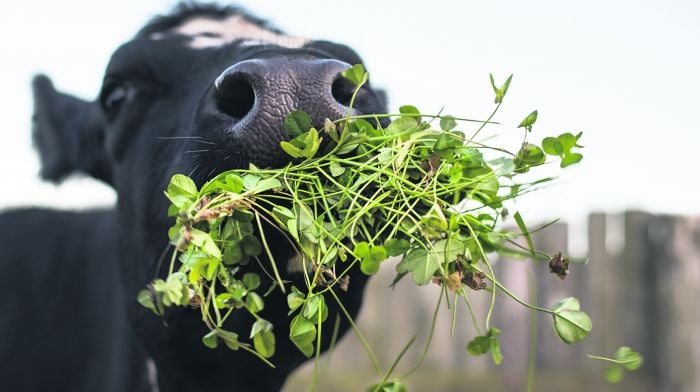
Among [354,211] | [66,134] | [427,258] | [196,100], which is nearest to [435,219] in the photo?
[427,258]

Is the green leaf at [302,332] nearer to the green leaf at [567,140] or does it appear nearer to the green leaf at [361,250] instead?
the green leaf at [361,250]

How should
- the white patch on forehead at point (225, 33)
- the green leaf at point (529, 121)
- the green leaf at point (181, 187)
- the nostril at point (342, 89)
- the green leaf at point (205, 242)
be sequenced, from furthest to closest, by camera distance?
the white patch on forehead at point (225, 33) < the nostril at point (342, 89) < the green leaf at point (529, 121) < the green leaf at point (181, 187) < the green leaf at point (205, 242)

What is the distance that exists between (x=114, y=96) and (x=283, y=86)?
1317mm

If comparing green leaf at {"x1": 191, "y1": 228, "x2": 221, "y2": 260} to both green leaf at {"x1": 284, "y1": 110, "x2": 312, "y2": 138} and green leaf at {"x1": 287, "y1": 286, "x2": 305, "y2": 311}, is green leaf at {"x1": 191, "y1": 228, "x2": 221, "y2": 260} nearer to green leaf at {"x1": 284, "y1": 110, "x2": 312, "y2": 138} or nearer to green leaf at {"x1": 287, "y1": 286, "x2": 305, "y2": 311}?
green leaf at {"x1": 287, "y1": 286, "x2": 305, "y2": 311}

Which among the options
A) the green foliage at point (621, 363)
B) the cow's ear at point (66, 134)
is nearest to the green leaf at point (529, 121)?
the green foliage at point (621, 363)

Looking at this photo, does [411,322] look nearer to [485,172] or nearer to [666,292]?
[666,292]

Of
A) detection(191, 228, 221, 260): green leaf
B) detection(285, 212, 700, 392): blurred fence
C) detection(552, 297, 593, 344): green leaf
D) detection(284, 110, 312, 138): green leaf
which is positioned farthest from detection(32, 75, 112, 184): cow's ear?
detection(285, 212, 700, 392): blurred fence

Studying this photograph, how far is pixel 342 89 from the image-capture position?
6.62ft

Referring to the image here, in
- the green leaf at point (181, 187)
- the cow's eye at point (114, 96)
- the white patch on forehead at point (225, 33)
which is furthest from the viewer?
the cow's eye at point (114, 96)

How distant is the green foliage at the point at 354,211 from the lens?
1651 millimetres

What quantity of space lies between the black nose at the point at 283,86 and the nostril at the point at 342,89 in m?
0.02

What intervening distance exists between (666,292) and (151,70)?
8.18m

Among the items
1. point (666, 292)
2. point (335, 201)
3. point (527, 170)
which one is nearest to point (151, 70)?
point (335, 201)

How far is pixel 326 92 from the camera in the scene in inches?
75.5
